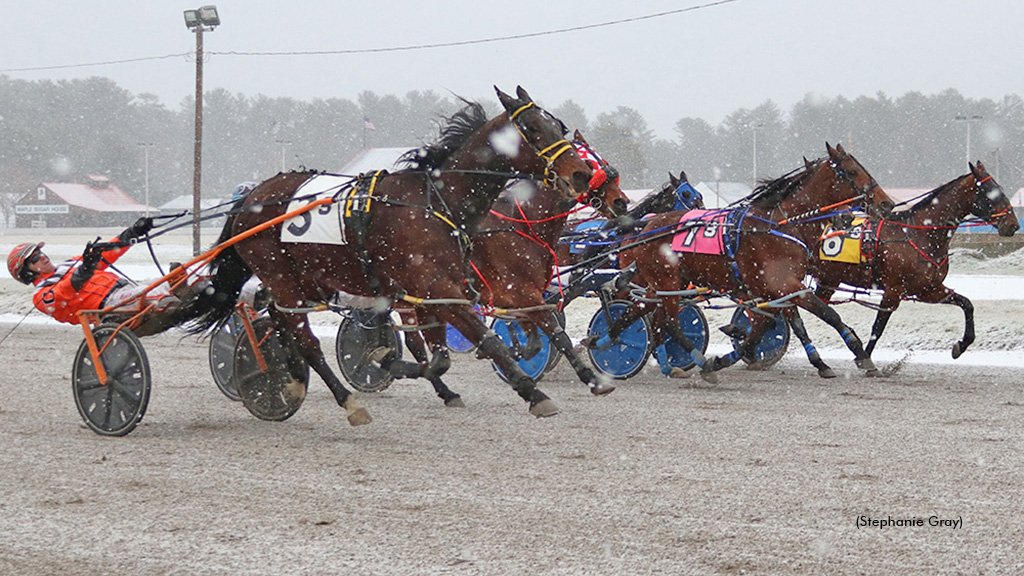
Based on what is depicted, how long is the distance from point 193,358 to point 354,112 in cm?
8379

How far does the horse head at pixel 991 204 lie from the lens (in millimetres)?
9977

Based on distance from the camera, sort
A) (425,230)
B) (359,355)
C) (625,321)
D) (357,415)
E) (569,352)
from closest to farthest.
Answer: (425,230), (357,415), (569,352), (359,355), (625,321)

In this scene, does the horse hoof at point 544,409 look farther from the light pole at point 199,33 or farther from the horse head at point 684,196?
the light pole at point 199,33

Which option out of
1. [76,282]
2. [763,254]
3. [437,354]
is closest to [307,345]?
[437,354]

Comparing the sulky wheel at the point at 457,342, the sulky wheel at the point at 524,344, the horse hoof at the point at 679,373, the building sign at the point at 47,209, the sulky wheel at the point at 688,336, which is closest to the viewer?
the sulky wheel at the point at 524,344

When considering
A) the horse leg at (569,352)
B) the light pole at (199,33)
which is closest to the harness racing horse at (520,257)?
the horse leg at (569,352)

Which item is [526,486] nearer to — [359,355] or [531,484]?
[531,484]

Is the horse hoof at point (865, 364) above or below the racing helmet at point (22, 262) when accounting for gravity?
below

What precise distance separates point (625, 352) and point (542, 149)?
384 cm

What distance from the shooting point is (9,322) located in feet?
51.9

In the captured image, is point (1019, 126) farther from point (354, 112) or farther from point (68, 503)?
point (68, 503)

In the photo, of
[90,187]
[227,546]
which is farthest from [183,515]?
[90,187]

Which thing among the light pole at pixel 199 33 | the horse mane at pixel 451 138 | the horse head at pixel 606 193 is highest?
the light pole at pixel 199 33

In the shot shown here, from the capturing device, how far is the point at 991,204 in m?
10.0
